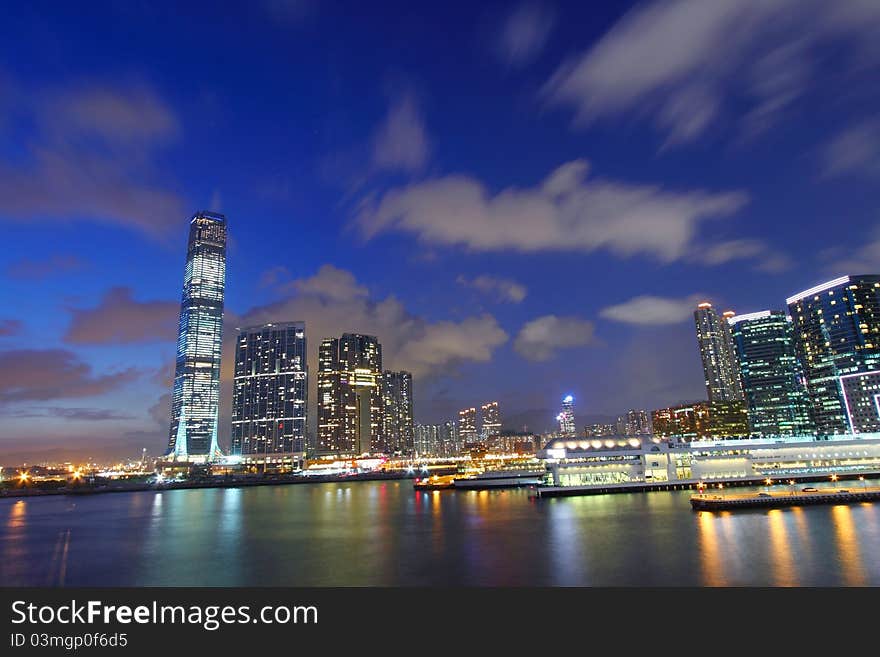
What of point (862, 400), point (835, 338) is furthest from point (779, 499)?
point (835, 338)

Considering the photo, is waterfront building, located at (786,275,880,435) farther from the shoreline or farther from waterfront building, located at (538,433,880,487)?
the shoreline

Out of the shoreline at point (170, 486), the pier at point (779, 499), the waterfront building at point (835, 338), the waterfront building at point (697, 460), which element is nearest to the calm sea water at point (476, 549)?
the pier at point (779, 499)

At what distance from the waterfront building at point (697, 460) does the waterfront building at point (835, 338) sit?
66.7 metres

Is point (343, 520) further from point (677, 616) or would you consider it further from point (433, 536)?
point (677, 616)

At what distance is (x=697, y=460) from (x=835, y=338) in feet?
392

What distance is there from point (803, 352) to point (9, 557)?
753 feet

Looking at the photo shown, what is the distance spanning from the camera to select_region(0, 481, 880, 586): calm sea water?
3094 centimetres

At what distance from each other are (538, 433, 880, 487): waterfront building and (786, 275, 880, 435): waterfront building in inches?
2626

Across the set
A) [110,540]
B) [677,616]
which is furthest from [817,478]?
[110,540]

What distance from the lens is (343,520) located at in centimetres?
6253

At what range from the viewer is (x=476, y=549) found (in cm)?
3944

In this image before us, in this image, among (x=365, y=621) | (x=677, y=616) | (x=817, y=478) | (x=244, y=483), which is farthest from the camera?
(x=244, y=483)

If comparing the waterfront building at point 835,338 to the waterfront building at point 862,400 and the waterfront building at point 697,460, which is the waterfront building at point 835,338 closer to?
the waterfront building at point 862,400

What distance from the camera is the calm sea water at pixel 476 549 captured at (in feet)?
102
